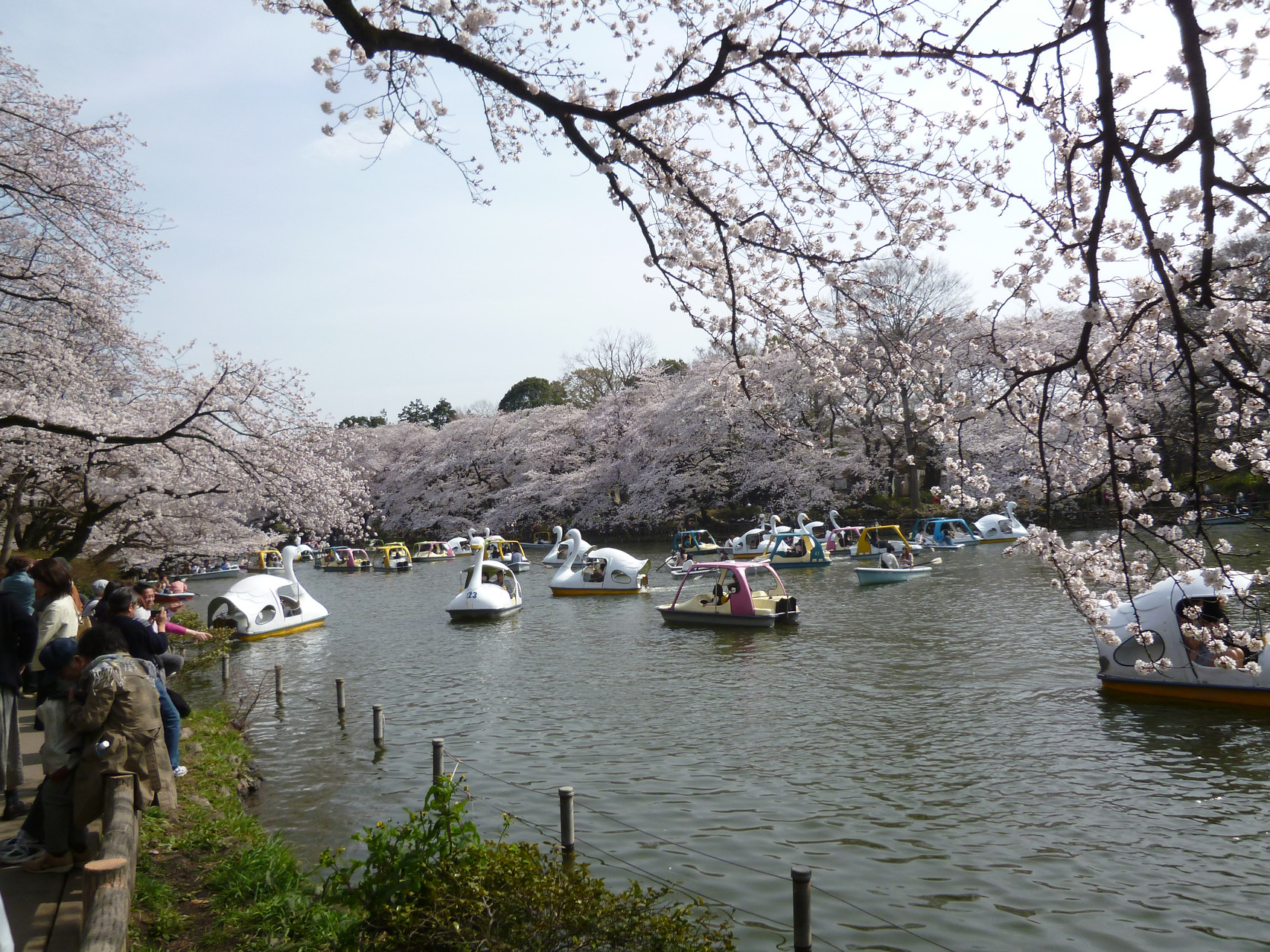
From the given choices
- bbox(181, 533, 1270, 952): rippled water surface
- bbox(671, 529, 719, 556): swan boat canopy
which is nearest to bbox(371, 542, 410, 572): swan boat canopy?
bbox(671, 529, 719, 556): swan boat canopy

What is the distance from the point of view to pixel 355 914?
5.10 m

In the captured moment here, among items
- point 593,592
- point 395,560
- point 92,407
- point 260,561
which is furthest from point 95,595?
point 260,561

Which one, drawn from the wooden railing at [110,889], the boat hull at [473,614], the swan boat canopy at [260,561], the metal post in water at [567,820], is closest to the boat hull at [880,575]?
the boat hull at [473,614]

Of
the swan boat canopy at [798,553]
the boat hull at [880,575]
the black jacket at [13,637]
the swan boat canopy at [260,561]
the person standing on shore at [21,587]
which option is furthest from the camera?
the swan boat canopy at [260,561]

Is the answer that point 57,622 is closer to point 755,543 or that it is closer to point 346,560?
point 755,543

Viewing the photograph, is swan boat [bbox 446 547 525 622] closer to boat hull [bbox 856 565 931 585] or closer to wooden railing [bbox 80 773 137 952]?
boat hull [bbox 856 565 931 585]

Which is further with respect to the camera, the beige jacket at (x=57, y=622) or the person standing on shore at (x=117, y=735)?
the beige jacket at (x=57, y=622)

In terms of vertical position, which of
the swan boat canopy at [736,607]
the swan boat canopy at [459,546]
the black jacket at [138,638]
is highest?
the swan boat canopy at [459,546]

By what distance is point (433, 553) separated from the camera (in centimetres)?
4881

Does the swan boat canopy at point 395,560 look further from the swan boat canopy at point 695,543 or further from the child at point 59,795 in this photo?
the child at point 59,795

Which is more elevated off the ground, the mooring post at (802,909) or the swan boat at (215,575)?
the swan boat at (215,575)

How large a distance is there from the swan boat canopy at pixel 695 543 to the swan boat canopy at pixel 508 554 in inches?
285

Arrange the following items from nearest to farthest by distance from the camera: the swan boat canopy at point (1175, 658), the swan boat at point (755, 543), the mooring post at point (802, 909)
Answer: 1. the mooring post at point (802, 909)
2. the swan boat canopy at point (1175, 658)
3. the swan boat at point (755, 543)

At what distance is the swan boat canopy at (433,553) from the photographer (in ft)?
158
